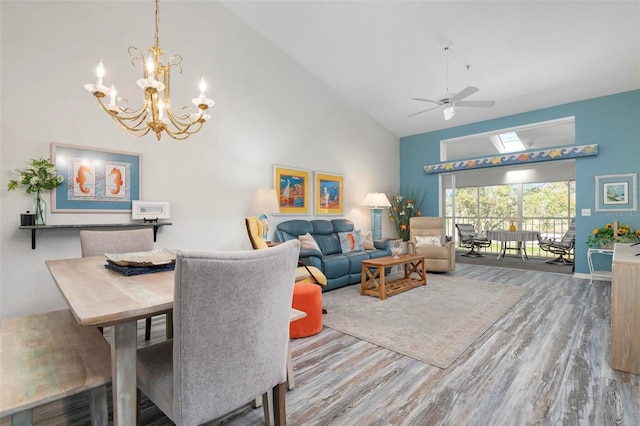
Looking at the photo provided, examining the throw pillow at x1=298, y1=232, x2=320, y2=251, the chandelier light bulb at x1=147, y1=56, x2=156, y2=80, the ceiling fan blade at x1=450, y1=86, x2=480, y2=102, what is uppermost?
Result: the ceiling fan blade at x1=450, y1=86, x2=480, y2=102

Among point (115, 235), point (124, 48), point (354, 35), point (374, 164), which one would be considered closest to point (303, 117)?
point (354, 35)

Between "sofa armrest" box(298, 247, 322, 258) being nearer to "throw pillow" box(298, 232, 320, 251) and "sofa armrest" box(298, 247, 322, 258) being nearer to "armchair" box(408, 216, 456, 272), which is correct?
"throw pillow" box(298, 232, 320, 251)

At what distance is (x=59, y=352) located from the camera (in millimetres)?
1370

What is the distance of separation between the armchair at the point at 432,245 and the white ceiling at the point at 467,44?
2304mm

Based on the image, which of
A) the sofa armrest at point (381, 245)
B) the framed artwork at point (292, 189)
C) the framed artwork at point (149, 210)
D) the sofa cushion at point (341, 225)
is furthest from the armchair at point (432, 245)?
the framed artwork at point (149, 210)

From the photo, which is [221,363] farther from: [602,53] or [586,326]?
[602,53]

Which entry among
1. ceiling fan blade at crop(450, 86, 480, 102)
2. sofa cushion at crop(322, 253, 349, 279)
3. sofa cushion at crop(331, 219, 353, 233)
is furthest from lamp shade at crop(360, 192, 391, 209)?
ceiling fan blade at crop(450, 86, 480, 102)

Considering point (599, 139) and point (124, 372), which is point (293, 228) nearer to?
point (124, 372)

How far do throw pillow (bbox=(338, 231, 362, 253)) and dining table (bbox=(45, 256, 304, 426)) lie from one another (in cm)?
382

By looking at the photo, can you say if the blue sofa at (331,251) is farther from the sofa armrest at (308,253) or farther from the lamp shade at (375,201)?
the lamp shade at (375,201)

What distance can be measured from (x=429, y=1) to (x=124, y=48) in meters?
3.46

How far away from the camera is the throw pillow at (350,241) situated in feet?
16.9

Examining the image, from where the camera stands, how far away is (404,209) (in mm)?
6977

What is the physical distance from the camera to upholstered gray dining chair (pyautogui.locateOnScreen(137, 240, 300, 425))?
1005mm
